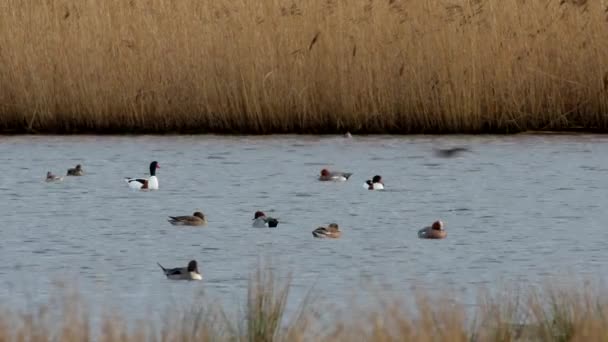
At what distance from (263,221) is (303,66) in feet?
17.4

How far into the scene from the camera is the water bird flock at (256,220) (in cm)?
877

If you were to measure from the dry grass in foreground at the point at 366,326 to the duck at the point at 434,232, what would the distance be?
9.63ft

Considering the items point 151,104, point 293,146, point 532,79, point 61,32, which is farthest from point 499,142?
point 61,32

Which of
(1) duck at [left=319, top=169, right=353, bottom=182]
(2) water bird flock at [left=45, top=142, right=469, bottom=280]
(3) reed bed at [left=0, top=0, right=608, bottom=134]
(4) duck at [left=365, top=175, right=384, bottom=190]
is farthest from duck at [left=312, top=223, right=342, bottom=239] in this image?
(3) reed bed at [left=0, top=0, right=608, bottom=134]

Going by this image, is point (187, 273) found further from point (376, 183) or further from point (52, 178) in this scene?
point (52, 178)

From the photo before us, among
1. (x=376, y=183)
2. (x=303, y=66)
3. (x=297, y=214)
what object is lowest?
(x=297, y=214)

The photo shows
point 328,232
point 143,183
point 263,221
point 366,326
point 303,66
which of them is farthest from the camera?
point 303,66

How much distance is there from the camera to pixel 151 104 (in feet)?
53.9

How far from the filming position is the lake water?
895 centimetres

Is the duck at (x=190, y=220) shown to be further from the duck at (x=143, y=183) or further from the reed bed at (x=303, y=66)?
the reed bed at (x=303, y=66)

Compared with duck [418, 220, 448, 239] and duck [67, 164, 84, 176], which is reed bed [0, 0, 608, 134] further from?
duck [418, 220, 448, 239]

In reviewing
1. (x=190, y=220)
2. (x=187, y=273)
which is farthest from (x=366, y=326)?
(x=190, y=220)

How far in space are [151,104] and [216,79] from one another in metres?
0.75

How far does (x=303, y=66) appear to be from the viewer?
16047mm
